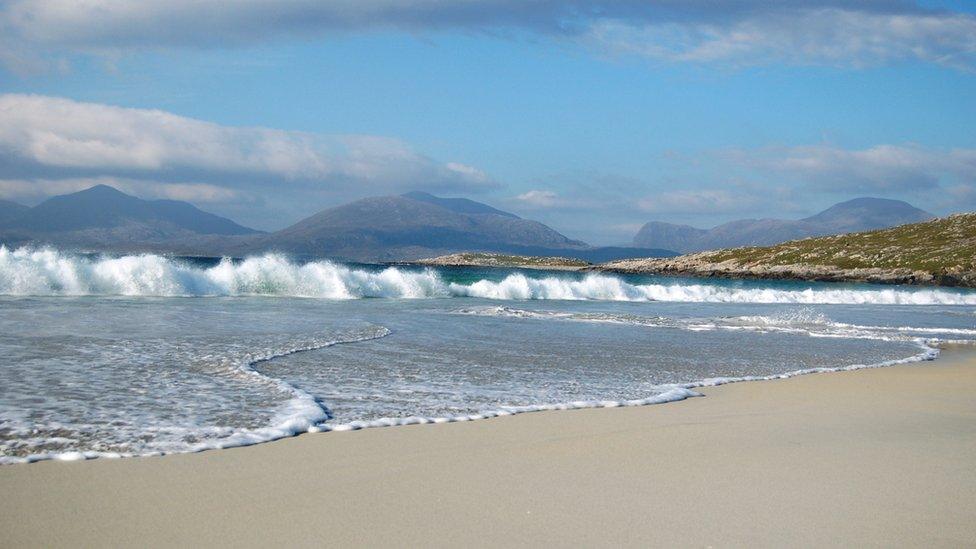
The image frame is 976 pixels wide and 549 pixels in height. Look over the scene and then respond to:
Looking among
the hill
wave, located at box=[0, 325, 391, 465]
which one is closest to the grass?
the hill

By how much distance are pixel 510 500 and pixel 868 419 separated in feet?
17.2

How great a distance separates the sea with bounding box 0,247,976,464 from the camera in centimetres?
728

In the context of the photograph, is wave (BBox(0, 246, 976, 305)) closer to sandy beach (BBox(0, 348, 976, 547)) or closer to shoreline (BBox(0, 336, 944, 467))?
shoreline (BBox(0, 336, 944, 467))

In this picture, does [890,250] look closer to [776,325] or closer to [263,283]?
[776,325]

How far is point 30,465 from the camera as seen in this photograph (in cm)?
567

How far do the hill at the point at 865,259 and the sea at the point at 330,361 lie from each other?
216 ft

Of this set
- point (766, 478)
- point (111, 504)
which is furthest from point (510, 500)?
point (111, 504)

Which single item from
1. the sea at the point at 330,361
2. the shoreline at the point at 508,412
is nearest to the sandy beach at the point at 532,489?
the shoreline at the point at 508,412

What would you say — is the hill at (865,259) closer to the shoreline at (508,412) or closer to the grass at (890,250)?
the grass at (890,250)

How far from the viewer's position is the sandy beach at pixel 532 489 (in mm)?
4508

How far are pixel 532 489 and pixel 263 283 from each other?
32.0m

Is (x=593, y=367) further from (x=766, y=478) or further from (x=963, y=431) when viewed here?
(x=766, y=478)

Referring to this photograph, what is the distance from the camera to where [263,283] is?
117ft

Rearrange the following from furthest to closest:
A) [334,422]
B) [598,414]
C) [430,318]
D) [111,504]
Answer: [430,318], [598,414], [334,422], [111,504]
